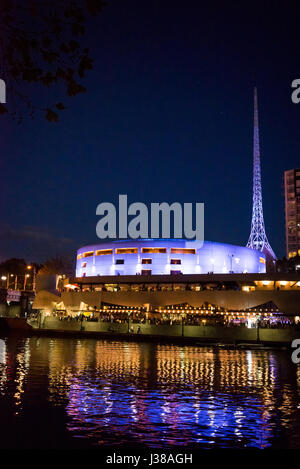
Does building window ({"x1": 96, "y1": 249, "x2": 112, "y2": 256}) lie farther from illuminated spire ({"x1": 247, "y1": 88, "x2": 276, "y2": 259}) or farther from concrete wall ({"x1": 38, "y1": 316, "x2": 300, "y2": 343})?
illuminated spire ({"x1": 247, "y1": 88, "x2": 276, "y2": 259})

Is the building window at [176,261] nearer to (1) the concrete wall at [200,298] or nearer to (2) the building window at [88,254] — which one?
(1) the concrete wall at [200,298]

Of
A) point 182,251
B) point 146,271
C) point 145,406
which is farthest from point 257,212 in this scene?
point 145,406

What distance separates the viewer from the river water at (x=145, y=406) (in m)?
13.0

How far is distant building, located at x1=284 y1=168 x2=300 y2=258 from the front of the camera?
161 meters

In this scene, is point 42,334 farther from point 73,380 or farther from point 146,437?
point 146,437

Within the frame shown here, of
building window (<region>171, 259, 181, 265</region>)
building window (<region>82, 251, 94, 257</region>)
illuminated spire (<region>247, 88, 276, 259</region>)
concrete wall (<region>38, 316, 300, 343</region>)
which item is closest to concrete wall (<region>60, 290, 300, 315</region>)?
concrete wall (<region>38, 316, 300, 343</region>)

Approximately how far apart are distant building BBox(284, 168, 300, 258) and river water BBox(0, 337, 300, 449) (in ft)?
444

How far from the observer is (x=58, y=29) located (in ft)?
26.0

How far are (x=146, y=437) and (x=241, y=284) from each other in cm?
6981

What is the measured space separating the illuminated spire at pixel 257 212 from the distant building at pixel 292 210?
1426 inches

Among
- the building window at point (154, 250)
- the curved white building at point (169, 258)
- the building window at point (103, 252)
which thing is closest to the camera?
the curved white building at point (169, 258)

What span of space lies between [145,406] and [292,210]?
15396cm

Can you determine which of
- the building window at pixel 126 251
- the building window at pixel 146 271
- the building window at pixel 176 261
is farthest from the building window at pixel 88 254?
the building window at pixel 176 261

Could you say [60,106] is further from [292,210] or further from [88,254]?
[292,210]
